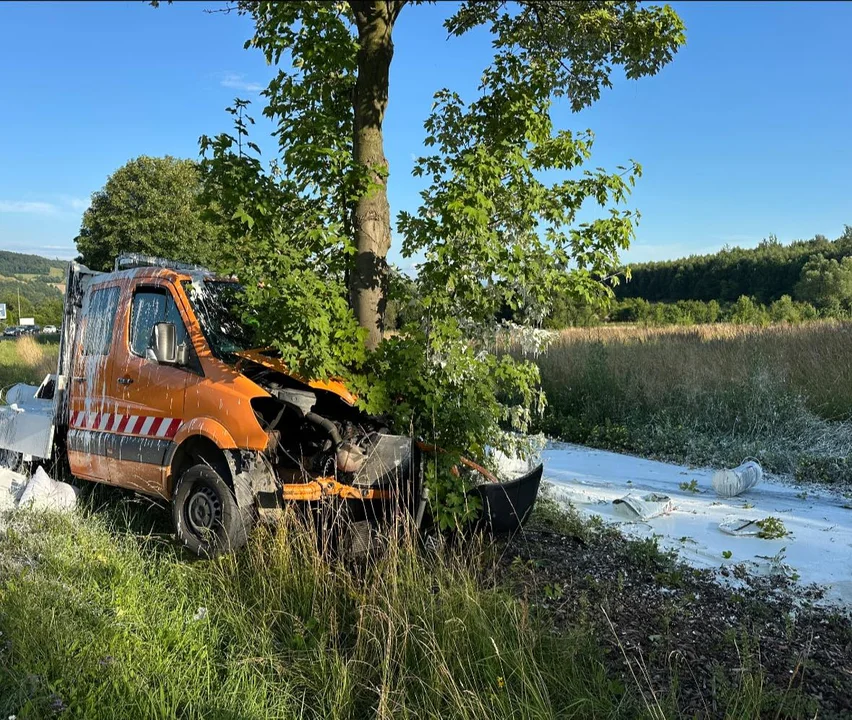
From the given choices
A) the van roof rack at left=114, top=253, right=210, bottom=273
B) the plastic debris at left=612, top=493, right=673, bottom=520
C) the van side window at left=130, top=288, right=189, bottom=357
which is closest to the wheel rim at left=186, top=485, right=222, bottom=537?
the van side window at left=130, top=288, right=189, bottom=357

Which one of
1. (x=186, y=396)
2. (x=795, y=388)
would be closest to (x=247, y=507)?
(x=186, y=396)

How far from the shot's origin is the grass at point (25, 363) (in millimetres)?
19011

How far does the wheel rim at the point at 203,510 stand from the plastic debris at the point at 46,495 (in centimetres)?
150

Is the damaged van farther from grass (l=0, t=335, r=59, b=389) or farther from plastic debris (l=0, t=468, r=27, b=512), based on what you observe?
grass (l=0, t=335, r=59, b=389)

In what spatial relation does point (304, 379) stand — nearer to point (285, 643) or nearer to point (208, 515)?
point (208, 515)

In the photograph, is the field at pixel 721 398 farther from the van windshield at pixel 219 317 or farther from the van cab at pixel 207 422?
the van windshield at pixel 219 317

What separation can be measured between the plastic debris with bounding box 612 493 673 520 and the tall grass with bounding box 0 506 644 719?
2286mm

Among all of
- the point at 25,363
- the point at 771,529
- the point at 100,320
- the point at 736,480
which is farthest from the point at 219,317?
the point at 25,363

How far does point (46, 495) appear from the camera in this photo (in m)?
5.51

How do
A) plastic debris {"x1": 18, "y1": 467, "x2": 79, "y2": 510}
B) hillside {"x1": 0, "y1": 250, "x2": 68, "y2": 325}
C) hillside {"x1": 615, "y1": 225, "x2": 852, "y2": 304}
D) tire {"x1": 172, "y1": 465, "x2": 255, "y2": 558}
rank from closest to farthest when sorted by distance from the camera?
tire {"x1": 172, "y1": 465, "x2": 255, "y2": 558} → plastic debris {"x1": 18, "y1": 467, "x2": 79, "y2": 510} → hillside {"x1": 615, "y1": 225, "x2": 852, "y2": 304} → hillside {"x1": 0, "y1": 250, "x2": 68, "y2": 325}

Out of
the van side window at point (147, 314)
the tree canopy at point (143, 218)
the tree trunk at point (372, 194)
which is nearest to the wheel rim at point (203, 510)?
the van side window at point (147, 314)

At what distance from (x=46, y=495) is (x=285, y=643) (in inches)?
134

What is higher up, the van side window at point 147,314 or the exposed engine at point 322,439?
the van side window at point 147,314

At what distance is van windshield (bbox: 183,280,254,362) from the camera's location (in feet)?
16.3
